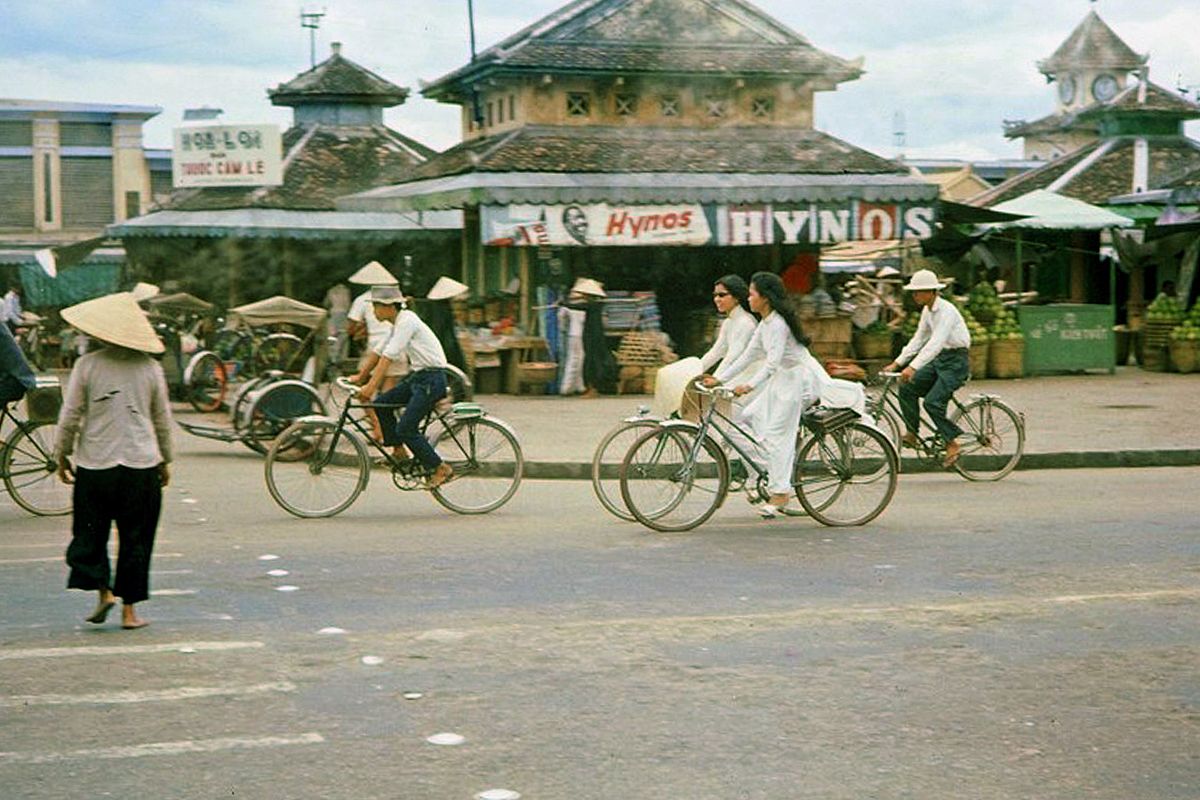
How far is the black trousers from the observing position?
807 cm

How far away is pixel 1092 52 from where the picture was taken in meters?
89.6

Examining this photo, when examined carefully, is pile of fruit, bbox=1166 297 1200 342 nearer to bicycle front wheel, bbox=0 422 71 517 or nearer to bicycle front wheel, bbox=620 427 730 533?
bicycle front wheel, bbox=620 427 730 533

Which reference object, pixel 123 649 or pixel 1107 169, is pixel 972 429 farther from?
pixel 1107 169

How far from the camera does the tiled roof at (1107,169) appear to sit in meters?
37.0

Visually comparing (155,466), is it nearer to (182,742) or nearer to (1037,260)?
(182,742)

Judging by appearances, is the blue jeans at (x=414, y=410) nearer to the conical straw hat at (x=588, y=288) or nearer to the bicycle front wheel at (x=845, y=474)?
the bicycle front wheel at (x=845, y=474)

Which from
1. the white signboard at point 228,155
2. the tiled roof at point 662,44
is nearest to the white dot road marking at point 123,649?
the tiled roof at point 662,44

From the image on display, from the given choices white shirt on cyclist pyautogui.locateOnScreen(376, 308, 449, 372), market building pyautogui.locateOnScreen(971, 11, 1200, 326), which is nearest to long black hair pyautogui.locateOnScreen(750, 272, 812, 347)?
white shirt on cyclist pyautogui.locateOnScreen(376, 308, 449, 372)

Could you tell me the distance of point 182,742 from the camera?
590 centimetres

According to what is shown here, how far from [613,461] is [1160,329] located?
18538 mm

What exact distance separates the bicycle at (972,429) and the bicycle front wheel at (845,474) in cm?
278

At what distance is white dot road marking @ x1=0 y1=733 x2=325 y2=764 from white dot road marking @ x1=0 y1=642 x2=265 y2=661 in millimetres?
1601

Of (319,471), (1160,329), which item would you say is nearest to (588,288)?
(1160,329)

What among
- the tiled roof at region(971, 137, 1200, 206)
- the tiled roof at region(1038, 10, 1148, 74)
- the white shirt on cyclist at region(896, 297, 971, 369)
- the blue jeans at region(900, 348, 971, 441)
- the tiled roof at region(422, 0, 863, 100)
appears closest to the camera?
the white shirt on cyclist at region(896, 297, 971, 369)
